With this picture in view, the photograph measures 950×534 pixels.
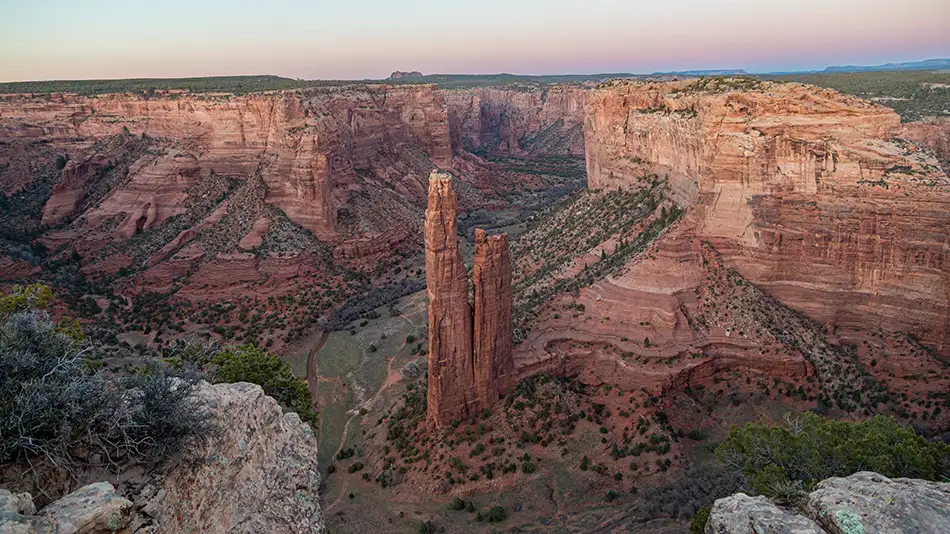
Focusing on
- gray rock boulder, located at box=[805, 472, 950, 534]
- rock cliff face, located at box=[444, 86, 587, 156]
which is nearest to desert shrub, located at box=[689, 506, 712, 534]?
gray rock boulder, located at box=[805, 472, 950, 534]

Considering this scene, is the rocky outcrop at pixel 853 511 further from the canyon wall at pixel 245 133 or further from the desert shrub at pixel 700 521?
the canyon wall at pixel 245 133

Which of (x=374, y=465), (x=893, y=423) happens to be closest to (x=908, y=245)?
(x=893, y=423)

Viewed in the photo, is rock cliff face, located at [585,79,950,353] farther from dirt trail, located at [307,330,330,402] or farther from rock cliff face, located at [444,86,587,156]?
rock cliff face, located at [444,86,587,156]

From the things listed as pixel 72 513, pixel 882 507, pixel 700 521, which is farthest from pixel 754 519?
pixel 72 513

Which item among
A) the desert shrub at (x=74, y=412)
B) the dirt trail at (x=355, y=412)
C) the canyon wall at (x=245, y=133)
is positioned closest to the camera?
the desert shrub at (x=74, y=412)

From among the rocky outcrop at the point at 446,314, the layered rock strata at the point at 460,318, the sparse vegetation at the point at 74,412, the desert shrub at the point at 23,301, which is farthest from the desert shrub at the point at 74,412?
the layered rock strata at the point at 460,318

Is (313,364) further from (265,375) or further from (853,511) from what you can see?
(853,511)

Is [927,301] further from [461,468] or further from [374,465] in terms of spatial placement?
[374,465]
